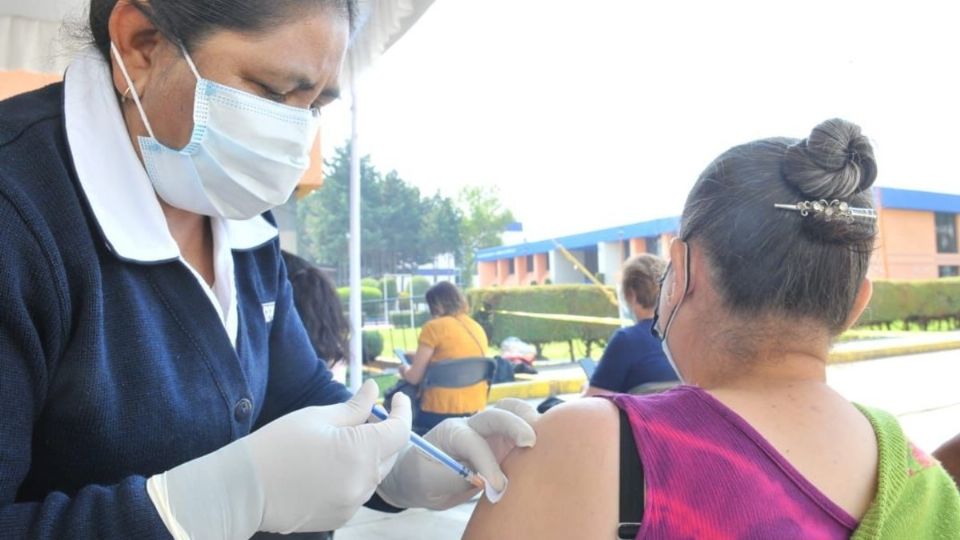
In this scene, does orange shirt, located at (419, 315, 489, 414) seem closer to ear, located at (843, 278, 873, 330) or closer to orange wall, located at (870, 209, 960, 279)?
ear, located at (843, 278, 873, 330)

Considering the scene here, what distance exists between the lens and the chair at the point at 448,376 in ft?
14.6

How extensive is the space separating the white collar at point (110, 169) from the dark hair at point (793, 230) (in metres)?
0.88

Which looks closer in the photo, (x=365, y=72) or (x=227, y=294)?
(x=227, y=294)

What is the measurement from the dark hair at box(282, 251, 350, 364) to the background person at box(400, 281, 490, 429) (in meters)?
1.18

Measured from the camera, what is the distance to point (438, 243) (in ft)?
76.2

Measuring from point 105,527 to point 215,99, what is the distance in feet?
2.11

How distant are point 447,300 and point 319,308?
5.17ft

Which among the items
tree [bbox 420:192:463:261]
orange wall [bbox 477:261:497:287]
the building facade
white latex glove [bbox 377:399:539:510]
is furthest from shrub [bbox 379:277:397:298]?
white latex glove [bbox 377:399:539:510]

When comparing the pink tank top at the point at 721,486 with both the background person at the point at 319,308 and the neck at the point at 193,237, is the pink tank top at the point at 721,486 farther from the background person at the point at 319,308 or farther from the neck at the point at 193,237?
the background person at the point at 319,308

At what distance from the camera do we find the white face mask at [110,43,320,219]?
1.05 meters

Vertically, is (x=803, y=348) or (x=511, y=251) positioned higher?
(x=511, y=251)

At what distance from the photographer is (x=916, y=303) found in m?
11.4

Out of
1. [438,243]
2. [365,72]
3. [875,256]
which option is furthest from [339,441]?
[438,243]

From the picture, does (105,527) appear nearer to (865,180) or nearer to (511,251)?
(865,180)
